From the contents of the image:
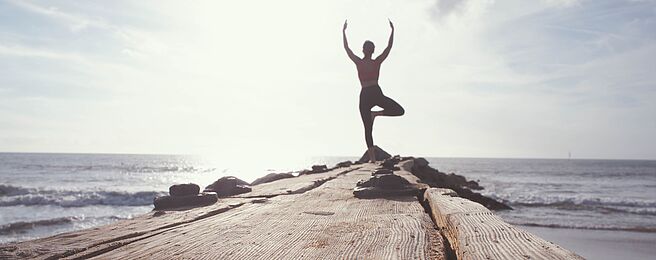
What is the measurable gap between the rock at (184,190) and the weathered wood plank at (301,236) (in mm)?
540

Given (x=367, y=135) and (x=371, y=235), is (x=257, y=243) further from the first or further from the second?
(x=367, y=135)

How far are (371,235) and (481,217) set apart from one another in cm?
41

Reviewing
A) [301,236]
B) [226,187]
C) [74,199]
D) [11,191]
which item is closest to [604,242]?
[226,187]

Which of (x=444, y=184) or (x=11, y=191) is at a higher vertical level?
(x=444, y=184)

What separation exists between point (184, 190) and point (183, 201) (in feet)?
0.30

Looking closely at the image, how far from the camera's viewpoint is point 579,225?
581 inches

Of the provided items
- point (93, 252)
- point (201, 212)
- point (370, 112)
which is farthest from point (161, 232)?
point (370, 112)

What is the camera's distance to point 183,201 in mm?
2766

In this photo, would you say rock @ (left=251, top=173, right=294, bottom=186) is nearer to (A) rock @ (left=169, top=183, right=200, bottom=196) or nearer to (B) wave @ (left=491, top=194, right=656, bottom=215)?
(A) rock @ (left=169, top=183, right=200, bottom=196)

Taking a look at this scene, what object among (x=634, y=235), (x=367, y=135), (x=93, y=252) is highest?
(x=367, y=135)

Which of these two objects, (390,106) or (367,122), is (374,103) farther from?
(367,122)

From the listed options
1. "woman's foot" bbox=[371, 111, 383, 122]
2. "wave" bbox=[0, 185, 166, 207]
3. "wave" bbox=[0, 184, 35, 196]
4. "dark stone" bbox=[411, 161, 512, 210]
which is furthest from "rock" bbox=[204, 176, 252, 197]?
"wave" bbox=[0, 184, 35, 196]

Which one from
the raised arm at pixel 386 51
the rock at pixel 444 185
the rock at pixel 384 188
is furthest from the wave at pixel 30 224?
the rock at pixel 384 188

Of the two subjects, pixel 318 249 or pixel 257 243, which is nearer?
pixel 318 249
